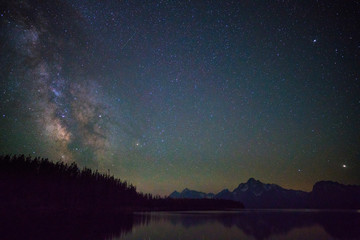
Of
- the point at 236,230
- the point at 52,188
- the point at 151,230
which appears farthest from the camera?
the point at 52,188

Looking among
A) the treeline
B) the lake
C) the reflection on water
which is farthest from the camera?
the treeline

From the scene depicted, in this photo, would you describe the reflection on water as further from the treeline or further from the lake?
the treeline

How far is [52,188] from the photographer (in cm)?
8725

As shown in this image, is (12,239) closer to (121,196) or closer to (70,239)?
(70,239)

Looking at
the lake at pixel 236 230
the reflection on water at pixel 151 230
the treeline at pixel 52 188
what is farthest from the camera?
the treeline at pixel 52 188

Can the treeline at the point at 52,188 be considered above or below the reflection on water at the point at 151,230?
above

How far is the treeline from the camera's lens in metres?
77.5

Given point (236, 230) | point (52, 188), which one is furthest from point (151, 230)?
point (52, 188)

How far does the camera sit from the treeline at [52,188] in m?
77.5

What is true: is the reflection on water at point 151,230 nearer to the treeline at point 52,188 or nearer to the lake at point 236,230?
the lake at point 236,230

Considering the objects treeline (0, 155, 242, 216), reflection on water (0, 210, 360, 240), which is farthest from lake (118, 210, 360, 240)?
treeline (0, 155, 242, 216)

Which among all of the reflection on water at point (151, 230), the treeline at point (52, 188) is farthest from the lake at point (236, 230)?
the treeline at point (52, 188)

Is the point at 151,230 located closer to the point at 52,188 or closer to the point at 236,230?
the point at 236,230

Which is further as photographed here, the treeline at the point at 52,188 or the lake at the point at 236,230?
the treeline at the point at 52,188
